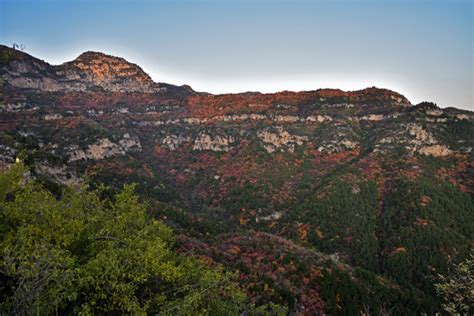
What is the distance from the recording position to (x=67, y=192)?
12898mm

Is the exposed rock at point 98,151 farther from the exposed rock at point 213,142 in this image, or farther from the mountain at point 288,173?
the exposed rock at point 213,142

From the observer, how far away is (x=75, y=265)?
945cm

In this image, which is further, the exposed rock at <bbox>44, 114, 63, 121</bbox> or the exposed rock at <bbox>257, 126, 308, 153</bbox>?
the exposed rock at <bbox>257, 126, 308, 153</bbox>

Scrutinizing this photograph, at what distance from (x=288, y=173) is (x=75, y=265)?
98.9 m

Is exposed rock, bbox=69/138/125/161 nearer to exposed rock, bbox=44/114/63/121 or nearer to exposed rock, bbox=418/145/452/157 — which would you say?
exposed rock, bbox=44/114/63/121

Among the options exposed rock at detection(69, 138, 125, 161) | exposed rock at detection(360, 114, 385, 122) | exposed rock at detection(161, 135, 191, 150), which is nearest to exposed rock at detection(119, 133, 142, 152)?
exposed rock at detection(161, 135, 191, 150)

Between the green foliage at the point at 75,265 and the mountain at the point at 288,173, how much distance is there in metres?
5.11

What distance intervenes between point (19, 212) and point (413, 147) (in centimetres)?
12027

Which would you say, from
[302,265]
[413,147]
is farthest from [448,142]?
[302,265]

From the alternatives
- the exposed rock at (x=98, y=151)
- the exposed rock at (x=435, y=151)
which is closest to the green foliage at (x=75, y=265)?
the exposed rock at (x=98, y=151)

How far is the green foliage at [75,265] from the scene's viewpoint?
24.5ft

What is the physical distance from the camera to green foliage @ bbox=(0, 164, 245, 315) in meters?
7.48

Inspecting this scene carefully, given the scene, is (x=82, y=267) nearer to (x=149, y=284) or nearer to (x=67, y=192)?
(x=149, y=284)

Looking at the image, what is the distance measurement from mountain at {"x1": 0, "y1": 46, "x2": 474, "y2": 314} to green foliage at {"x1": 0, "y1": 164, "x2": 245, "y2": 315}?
5.11 metres
